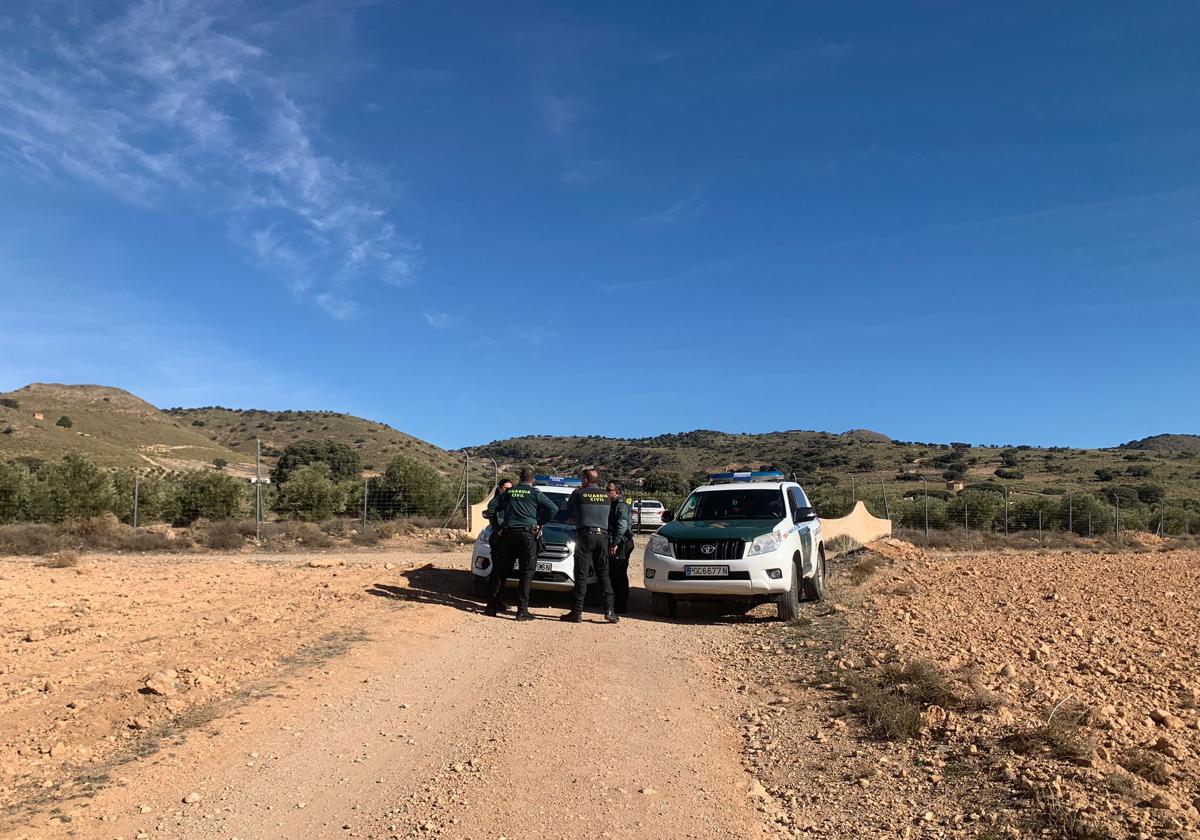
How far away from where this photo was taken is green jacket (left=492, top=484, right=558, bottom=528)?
10.7m

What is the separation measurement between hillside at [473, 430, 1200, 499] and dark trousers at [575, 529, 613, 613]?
122 feet

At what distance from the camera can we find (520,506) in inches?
422

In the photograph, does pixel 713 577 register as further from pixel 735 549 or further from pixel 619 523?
pixel 619 523

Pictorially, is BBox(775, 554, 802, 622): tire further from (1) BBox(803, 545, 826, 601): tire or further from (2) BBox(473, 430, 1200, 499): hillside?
(2) BBox(473, 430, 1200, 499): hillside

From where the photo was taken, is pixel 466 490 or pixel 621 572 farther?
pixel 466 490

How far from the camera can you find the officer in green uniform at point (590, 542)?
10664 mm

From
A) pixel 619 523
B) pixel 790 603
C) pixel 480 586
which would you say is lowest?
pixel 790 603

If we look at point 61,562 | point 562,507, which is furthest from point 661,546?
point 61,562

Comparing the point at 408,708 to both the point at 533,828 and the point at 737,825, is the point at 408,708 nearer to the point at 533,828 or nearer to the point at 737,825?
the point at 533,828

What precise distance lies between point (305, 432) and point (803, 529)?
79037 millimetres

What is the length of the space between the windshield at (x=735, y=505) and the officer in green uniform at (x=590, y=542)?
5.64 ft

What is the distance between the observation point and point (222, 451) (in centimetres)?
6975

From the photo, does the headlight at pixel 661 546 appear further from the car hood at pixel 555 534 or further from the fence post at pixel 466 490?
the fence post at pixel 466 490

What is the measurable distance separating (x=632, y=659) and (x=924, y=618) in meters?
4.51
